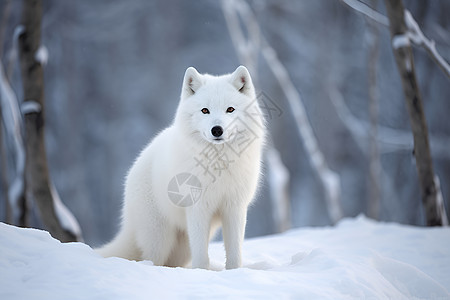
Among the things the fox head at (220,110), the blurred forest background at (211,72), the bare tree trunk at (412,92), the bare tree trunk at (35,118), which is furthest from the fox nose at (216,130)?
the blurred forest background at (211,72)

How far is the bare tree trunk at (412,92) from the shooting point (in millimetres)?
5223

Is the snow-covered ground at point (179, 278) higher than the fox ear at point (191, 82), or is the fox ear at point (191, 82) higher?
the fox ear at point (191, 82)

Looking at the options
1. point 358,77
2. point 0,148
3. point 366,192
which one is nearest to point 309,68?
point 358,77

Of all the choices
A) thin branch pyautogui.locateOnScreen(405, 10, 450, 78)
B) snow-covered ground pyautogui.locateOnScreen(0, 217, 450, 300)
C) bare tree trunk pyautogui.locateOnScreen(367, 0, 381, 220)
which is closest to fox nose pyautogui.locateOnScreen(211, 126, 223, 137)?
snow-covered ground pyautogui.locateOnScreen(0, 217, 450, 300)

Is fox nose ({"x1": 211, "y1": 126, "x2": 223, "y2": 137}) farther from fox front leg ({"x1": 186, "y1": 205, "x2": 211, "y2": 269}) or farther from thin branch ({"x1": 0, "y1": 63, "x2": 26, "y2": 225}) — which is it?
thin branch ({"x1": 0, "y1": 63, "x2": 26, "y2": 225})

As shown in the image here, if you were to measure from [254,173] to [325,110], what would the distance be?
36.5ft

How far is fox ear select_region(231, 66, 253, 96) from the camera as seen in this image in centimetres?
353

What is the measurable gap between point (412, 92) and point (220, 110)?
3204 millimetres

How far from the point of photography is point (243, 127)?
11.1 ft

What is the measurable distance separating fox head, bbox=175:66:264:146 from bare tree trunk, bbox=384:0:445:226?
107 inches

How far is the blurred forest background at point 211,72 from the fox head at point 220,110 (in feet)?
29.6

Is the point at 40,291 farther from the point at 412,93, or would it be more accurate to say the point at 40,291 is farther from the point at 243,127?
the point at 412,93

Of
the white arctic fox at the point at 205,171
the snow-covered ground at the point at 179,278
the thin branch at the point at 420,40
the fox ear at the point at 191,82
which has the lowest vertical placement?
the snow-covered ground at the point at 179,278

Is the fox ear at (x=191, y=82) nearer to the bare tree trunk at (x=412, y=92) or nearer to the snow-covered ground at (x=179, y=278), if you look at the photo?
the snow-covered ground at (x=179, y=278)
